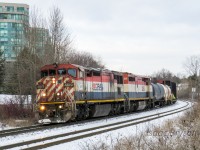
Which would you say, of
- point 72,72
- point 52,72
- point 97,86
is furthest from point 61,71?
point 97,86

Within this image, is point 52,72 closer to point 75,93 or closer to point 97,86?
point 75,93

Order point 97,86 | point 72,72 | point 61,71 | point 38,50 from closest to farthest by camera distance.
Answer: point 72,72, point 61,71, point 97,86, point 38,50

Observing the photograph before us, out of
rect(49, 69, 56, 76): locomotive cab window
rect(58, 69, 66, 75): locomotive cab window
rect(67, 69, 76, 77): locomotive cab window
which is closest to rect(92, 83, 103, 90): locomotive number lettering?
rect(67, 69, 76, 77): locomotive cab window

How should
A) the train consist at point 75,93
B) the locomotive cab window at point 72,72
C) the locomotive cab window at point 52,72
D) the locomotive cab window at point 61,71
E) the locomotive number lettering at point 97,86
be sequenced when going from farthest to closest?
the locomotive number lettering at point 97,86
the locomotive cab window at point 52,72
the locomotive cab window at point 61,71
the locomotive cab window at point 72,72
the train consist at point 75,93

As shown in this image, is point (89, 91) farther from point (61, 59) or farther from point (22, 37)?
point (22, 37)

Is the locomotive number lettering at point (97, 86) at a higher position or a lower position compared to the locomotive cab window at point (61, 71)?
lower

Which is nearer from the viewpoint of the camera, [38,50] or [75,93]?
[75,93]

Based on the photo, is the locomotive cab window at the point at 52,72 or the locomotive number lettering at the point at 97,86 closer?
the locomotive cab window at the point at 52,72

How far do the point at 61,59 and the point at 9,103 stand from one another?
1025 cm

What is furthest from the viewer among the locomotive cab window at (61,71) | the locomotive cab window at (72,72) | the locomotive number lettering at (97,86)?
the locomotive number lettering at (97,86)

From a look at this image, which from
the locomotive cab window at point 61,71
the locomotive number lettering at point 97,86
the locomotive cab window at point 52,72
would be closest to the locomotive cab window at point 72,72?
the locomotive cab window at point 61,71

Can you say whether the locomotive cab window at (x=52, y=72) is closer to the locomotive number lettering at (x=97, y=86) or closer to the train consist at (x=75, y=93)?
the train consist at (x=75, y=93)

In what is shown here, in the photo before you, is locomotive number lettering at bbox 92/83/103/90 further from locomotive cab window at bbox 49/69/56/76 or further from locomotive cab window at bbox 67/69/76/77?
locomotive cab window at bbox 49/69/56/76

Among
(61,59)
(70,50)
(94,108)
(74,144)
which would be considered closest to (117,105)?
(94,108)
